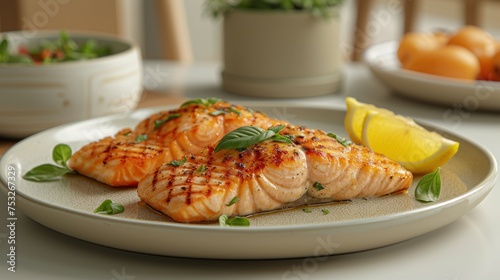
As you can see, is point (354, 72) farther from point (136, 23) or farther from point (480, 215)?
point (136, 23)

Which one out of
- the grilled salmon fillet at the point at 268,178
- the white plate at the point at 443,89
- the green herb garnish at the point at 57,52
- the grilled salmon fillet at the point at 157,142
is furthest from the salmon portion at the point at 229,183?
the white plate at the point at 443,89

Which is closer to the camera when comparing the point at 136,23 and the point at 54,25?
the point at 54,25

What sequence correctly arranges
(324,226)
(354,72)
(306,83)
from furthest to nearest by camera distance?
(354,72) < (306,83) < (324,226)

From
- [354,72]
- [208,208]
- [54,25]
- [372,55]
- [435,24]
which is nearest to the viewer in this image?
[208,208]

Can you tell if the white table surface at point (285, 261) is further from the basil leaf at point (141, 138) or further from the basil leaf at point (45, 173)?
the basil leaf at point (141, 138)

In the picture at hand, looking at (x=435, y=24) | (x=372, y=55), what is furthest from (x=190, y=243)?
(x=435, y=24)
